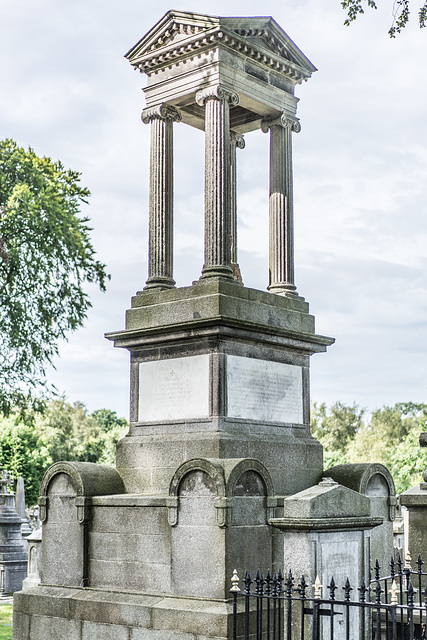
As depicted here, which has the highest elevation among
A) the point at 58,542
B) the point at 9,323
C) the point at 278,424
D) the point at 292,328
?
the point at 9,323

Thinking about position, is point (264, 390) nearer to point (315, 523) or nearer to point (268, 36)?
point (315, 523)

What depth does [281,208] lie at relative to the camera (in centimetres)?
1229

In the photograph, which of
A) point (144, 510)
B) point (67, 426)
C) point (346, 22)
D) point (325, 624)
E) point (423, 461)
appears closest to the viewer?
point (325, 624)

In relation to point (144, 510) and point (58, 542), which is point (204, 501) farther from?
point (58, 542)

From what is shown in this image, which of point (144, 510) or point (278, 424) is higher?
point (278, 424)

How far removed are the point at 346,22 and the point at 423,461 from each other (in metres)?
29.9

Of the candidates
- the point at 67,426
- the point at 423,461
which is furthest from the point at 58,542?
the point at 67,426

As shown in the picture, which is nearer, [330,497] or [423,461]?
[330,497]

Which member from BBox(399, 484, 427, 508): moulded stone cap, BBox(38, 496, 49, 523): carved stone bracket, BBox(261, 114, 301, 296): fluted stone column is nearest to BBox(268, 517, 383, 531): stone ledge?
BBox(399, 484, 427, 508): moulded stone cap

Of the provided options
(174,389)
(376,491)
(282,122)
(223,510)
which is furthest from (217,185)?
(376,491)

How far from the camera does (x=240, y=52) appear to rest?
1167cm

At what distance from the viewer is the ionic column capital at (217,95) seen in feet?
37.0

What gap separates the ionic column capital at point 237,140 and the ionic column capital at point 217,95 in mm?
1621

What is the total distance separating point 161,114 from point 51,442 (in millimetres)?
39916
